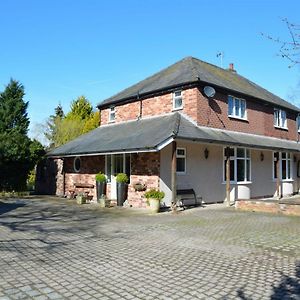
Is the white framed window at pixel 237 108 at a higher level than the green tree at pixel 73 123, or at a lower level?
lower

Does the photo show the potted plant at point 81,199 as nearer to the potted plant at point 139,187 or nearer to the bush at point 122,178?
the bush at point 122,178

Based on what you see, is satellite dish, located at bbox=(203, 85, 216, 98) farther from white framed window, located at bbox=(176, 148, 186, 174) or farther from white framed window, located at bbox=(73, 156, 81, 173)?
white framed window, located at bbox=(73, 156, 81, 173)

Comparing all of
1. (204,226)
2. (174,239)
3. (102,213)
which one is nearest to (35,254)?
(174,239)

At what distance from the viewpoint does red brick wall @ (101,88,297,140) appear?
17.6 metres

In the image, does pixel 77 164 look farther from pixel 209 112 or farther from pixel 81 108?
pixel 81 108

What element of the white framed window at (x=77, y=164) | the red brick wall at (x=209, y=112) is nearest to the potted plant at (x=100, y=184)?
the white framed window at (x=77, y=164)

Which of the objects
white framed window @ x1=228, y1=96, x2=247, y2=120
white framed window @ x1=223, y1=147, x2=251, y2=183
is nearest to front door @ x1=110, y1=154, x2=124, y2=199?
white framed window @ x1=223, y1=147, x2=251, y2=183

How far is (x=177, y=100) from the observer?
61.0ft

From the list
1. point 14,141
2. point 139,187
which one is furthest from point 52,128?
point 139,187

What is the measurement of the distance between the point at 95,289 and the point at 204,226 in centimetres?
644

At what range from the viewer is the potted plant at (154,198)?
564 inches

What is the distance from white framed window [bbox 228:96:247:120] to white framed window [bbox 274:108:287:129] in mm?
4072

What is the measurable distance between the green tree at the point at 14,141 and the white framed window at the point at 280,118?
15.3 metres

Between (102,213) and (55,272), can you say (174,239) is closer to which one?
(55,272)
